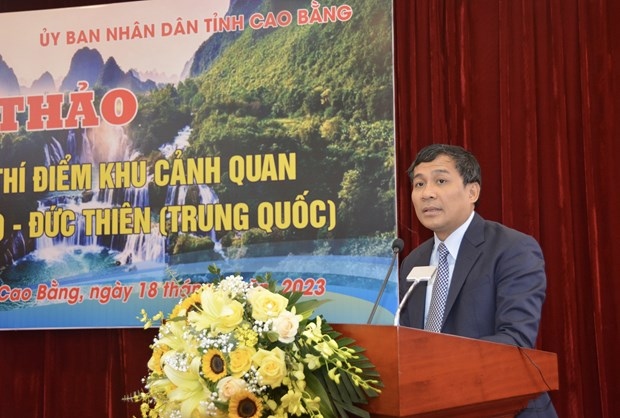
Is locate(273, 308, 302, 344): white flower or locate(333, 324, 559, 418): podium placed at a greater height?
locate(273, 308, 302, 344): white flower

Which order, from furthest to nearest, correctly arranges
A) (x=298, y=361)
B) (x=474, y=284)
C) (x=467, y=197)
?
1. (x=467, y=197)
2. (x=474, y=284)
3. (x=298, y=361)

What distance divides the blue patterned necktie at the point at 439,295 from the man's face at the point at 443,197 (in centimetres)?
8

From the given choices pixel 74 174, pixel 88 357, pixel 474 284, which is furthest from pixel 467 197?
pixel 88 357

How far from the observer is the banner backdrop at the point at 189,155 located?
12.4 ft

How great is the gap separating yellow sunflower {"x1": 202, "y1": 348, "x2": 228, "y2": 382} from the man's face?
1.22m

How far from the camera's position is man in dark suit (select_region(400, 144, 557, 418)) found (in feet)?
7.01

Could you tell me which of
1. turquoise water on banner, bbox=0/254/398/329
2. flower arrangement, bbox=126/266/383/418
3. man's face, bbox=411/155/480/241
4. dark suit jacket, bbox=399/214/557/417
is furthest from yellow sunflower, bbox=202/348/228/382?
turquoise water on banner, bbox=0/254/398/329

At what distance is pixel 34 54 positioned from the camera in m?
4.23

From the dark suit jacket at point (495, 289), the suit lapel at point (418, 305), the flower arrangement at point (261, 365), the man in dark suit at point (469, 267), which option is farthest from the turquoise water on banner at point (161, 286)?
the flower arrangement at point (261, 365)

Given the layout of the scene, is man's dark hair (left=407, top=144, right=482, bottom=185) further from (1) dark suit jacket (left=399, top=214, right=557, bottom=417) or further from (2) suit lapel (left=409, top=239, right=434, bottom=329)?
(2) suit lapel (left=409, top=239, right=434, bottom=329)

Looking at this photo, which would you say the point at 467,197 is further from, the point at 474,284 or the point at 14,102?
the point at 14,102

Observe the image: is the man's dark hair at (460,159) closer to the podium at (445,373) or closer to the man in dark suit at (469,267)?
the man in dark suit at (469,267)

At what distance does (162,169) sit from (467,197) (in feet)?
6.43

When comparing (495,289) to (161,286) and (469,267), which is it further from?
(161,286)
